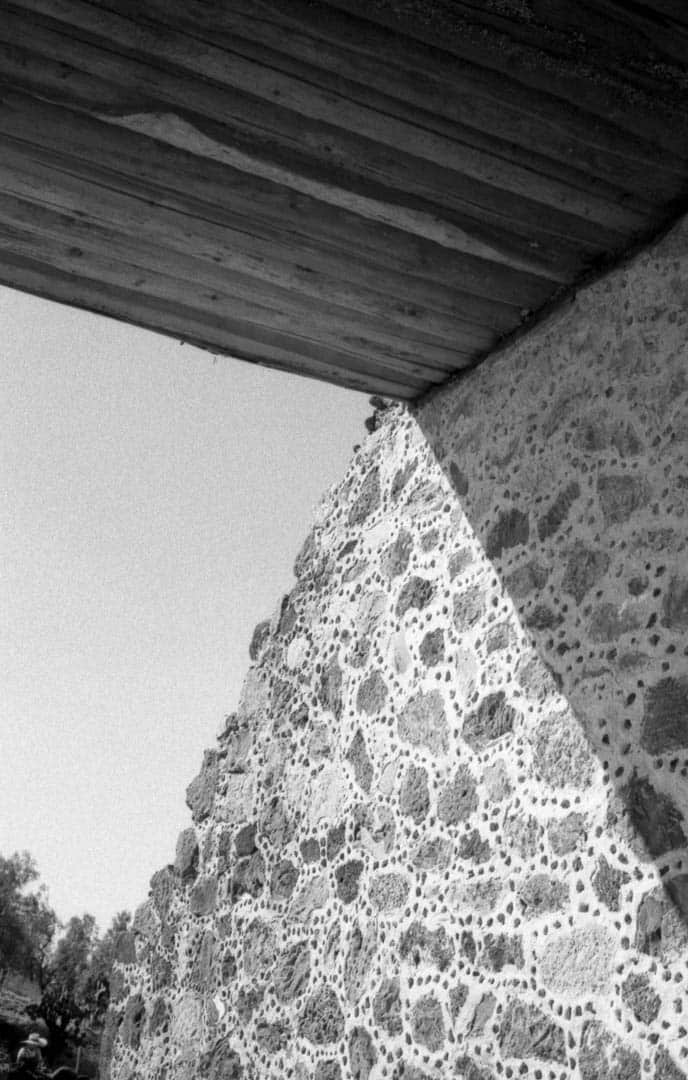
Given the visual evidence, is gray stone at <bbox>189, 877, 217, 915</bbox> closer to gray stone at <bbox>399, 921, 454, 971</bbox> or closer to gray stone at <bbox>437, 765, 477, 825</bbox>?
gray stone at <bbox>399, 921, 454, 971</bbox>

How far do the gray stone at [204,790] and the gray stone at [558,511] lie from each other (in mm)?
1753

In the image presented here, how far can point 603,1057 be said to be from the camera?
229 centimetres

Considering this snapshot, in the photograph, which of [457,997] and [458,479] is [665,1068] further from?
[458,479]

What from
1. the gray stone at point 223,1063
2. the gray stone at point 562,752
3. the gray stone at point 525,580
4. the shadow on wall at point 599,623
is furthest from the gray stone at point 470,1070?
the gray stone at point 525,580

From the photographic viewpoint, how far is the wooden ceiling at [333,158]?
2.15 metres

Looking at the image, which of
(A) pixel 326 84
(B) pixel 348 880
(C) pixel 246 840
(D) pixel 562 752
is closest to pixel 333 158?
(A) pixel 326 84

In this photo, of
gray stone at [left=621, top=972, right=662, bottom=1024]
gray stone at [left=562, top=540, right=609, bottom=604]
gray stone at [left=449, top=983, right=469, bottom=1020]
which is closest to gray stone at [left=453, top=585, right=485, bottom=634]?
gray stone at [left=562, top=540, right=609, bottom=604]

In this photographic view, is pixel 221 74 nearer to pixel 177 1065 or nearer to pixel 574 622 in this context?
pixel 574 622

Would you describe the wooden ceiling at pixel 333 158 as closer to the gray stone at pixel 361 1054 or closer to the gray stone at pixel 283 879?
the gray stone at pixel 283 879

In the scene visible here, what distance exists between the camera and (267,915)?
11.5ft

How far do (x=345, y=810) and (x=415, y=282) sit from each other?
1.59 metres

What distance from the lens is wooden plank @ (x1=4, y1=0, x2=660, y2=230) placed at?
214cm

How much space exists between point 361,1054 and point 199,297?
2144mm

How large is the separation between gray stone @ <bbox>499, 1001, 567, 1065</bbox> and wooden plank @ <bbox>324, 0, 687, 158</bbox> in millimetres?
1996
